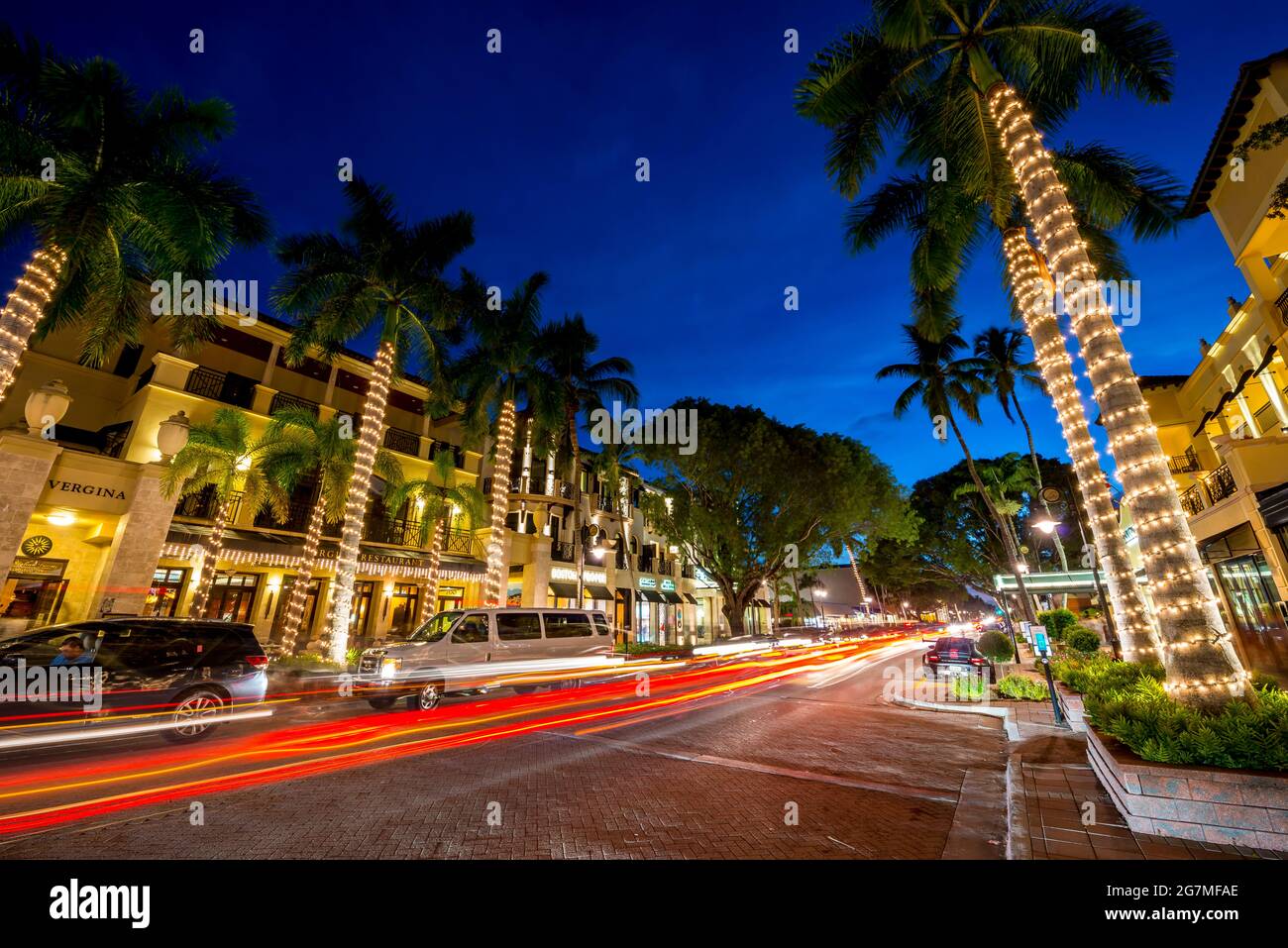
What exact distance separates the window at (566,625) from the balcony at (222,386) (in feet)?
52.9

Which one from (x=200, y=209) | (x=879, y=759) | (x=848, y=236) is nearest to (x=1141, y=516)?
(x=879, y=759)

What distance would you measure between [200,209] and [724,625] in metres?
43.9

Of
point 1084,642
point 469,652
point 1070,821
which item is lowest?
point 1070,821

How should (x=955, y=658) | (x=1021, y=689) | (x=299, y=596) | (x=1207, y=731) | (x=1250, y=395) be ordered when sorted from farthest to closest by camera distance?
1. (x=955, y=658)
2. (x=1250, y=395)
3. (x=299, y=596)
4. (x=1021, y=689)
5. (x=1207, y=731)

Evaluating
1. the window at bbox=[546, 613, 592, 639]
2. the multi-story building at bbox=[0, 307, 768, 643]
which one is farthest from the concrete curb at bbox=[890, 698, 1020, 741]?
the multi-story building at bbox=[0, 307, 768, 643]

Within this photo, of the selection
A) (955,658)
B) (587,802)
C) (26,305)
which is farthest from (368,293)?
(955,658)

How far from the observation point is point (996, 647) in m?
17.6

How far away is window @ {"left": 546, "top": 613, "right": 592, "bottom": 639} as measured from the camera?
13859 mm

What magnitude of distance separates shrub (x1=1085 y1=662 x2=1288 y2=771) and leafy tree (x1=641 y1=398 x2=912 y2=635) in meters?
21.3

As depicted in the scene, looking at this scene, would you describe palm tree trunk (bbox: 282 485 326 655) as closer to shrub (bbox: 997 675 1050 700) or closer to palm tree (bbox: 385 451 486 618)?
palm tree (bbox: 385 451 486 618)

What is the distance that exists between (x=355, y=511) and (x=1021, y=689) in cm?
1881

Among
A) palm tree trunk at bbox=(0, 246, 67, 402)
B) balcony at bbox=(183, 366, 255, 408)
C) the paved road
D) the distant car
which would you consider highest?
balcony at bbox=(183, 366, 255, 408)

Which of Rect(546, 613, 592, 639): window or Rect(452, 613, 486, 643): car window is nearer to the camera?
Rect(452, 613, 486, 643): car window
